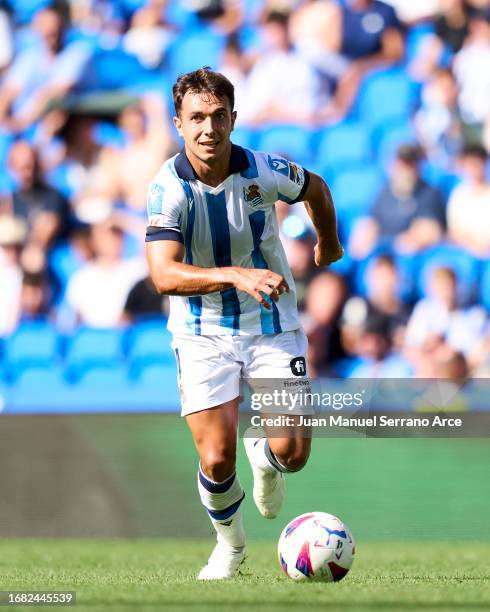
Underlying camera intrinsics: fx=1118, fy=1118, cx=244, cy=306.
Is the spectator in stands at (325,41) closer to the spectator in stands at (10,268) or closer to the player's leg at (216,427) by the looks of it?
the spectator in stands at (10,268)

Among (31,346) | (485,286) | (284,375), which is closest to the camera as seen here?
(284,375)

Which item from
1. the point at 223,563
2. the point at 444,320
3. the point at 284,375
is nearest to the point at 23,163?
the point at 444,320

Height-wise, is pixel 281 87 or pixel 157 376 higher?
pixel 281 87

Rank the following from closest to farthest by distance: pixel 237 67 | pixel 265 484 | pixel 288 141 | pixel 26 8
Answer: pixel 265 484
pixel 288 141
pixel 237 67
pixel 26 8

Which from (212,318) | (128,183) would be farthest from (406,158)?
(212,318)

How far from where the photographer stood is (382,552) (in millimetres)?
6977

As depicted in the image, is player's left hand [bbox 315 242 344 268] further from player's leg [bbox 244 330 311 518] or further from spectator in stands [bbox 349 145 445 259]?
spectator in stands [bbox 349 145 445 259]

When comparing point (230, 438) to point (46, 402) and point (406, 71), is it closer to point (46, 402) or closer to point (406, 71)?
point (46, 402)

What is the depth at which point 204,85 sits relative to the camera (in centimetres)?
495

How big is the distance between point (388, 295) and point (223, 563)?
4.38 m

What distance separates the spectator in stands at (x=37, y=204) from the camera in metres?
10.1

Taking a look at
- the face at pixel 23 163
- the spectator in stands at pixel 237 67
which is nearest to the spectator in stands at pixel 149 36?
the spectator in stands at pixel 237 67

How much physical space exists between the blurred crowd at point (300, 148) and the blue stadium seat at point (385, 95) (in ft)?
0.04

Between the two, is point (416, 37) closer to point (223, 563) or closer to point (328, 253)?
point (328, 253)
